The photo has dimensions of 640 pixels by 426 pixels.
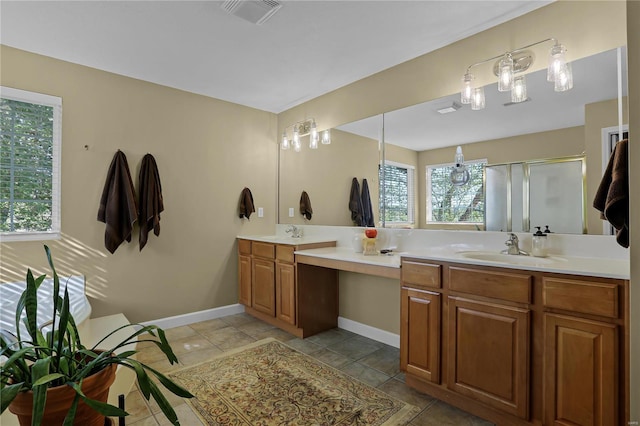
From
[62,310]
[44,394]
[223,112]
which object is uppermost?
[223,112]

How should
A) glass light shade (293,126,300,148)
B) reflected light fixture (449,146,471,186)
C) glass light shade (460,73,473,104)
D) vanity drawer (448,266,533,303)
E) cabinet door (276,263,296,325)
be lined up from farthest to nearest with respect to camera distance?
1. glass light shade (293,126,300,148)
2. cabinet door (276,263,296,325)
3. reflected light fixture (449,146,471,186)
4. glass light shade (460,73,473,104)
5. vanity drawer (448,266,533,303)

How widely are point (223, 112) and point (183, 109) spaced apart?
468 mm

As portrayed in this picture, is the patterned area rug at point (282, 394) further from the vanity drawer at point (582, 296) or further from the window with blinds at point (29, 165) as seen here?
the window with blinds at point (29, 165)

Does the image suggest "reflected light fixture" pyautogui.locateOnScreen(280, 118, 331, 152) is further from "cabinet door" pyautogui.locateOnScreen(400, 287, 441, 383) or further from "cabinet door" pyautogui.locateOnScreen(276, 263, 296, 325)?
"cabinet door" pyautogui.locateOnScreen(400, 287, 441, 383)

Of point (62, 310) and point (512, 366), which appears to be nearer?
point (62, 310)

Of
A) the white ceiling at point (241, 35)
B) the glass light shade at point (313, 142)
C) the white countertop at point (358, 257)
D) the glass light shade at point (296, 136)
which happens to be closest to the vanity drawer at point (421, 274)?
Result: the white countertop at point (358, 257)

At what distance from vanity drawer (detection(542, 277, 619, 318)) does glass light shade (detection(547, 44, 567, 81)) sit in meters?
1.29

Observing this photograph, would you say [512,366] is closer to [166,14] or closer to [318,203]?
[318,203]

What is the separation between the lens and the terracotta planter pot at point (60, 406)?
65cm

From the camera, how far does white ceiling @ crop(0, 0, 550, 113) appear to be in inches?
87.4

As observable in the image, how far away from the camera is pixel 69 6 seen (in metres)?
2.20

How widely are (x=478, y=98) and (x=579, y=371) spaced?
71.5 inches

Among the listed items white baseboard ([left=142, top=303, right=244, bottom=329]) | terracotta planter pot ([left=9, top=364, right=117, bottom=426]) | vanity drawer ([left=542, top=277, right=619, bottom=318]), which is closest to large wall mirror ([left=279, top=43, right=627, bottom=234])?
vanity drawer ([left=542, top=277, right=619, bottom=318])

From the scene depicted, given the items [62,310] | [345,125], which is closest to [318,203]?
[345,125]
